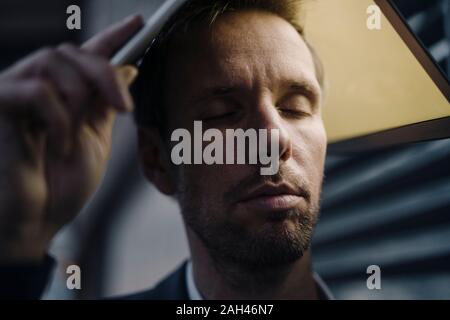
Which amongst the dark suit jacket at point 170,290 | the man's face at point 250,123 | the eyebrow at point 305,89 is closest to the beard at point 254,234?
the man's face at point 250,123

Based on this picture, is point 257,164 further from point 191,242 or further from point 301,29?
point 301,29

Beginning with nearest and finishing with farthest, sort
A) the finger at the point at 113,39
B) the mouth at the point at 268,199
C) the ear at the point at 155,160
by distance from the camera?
1. the finger at the point at 113,39
2. the mouth at the point at 268,199
3. the ear at the point at 155,160

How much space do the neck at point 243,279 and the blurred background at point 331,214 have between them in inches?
2.6

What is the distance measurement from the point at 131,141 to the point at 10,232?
1.31 feet

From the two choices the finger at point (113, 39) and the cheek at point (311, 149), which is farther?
the cheek at point (311, 149)

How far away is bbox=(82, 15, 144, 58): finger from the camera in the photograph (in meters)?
1.03

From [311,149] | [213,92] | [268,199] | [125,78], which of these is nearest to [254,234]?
[268,199]

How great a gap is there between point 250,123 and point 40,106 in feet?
1.70

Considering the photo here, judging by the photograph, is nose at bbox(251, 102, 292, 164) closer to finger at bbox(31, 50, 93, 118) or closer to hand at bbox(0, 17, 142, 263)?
hand at bbox(0, 17, 142, 263)

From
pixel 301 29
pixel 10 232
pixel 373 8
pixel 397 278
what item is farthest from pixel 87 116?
pixel 397 278

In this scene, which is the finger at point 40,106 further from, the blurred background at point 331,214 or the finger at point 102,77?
the blurred background at point 331,214

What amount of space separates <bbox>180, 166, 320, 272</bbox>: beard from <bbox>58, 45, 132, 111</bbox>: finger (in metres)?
0.43

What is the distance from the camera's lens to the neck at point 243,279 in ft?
4.22
